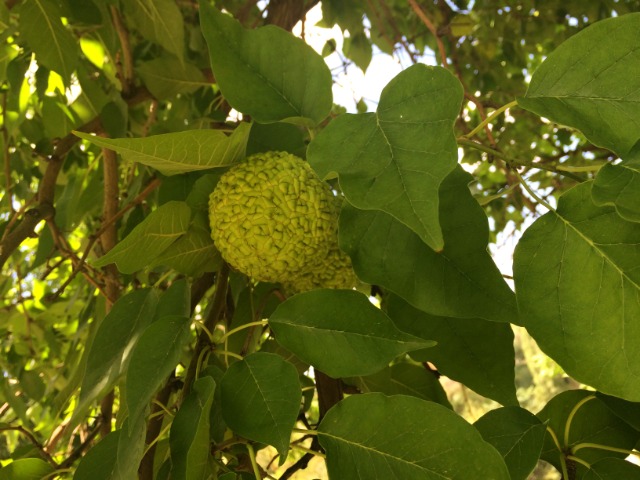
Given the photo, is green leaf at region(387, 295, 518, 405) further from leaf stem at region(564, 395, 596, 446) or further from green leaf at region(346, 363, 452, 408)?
green leaf at region(346, 363, 452, 408)

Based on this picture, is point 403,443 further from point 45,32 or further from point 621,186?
point 45,32

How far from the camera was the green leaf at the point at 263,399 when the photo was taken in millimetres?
531

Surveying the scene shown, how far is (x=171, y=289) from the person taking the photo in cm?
72

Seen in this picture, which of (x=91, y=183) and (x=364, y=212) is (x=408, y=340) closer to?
(x=364, y=212)

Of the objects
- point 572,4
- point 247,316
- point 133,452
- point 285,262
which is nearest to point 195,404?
point 133,452

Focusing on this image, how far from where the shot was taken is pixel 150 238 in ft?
2.15

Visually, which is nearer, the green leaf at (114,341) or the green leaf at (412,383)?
the green leaf at (114,341)

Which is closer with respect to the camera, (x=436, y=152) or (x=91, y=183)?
(x=436, y=152)

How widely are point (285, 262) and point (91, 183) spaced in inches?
31.6

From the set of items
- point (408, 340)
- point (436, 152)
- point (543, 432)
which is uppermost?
point (436, 152)

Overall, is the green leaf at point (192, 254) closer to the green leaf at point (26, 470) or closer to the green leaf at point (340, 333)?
the green leaf at point (340, 333)

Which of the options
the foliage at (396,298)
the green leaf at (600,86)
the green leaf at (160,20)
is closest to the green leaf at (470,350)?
Answer: the foliage at (396,298)

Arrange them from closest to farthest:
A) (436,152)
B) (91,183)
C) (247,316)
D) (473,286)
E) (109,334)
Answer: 1. (436,152)
2. (473,286)
3. (109,334)
4. (247,316)
5. (91,183)

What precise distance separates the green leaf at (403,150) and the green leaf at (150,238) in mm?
212
